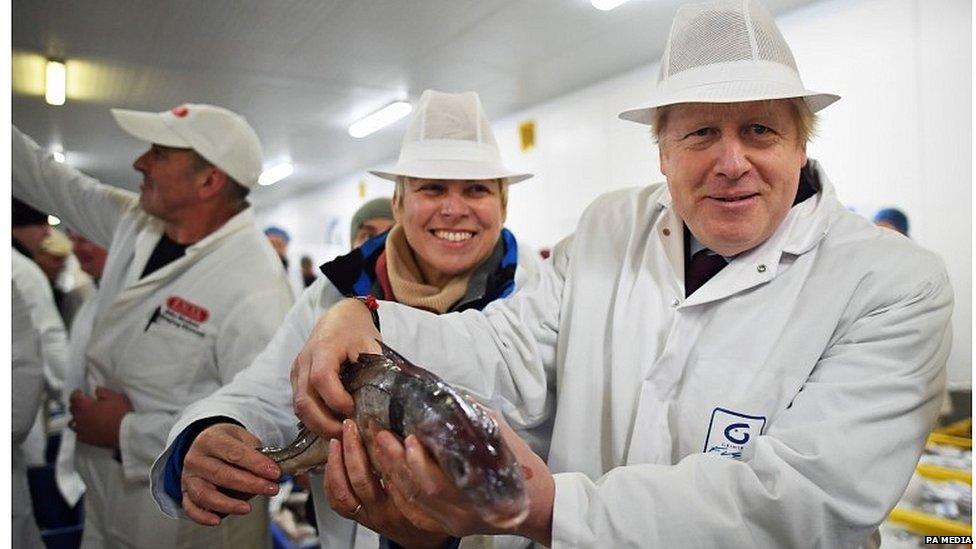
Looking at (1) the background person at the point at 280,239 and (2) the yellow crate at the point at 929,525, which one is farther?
(2) the yellow crate at the point at 929,525

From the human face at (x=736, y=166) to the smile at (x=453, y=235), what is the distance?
1.08 feet

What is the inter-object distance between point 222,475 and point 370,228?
0.41 metres

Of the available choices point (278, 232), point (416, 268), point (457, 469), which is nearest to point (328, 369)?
point (457, 469)

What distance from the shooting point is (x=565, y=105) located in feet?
3.01

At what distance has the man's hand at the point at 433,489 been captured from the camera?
43 centimetres

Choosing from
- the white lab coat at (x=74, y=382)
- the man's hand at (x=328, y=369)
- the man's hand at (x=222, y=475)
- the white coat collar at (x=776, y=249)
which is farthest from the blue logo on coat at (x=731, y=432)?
the white lab coat at (x=74, y=382)

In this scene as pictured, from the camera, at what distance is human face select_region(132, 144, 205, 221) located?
2.94 feet

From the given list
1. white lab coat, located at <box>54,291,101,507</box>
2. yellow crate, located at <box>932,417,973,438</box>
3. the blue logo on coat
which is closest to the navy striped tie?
the blue logo on coat

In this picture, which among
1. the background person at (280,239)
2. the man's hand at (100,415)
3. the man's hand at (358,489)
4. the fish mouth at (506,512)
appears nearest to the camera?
the fish mouth at (506,512)

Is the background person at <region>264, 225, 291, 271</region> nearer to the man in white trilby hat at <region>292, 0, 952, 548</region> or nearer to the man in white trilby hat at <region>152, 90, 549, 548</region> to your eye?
the man in white trilby hat at <region>152, 90, 549, 548</region>

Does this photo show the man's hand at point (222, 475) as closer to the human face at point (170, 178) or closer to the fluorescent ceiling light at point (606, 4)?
the human face at point (170, 178)

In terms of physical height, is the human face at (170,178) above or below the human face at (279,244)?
above

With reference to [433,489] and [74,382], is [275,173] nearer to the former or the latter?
[74,382]

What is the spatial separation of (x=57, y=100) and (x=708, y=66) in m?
0.85
